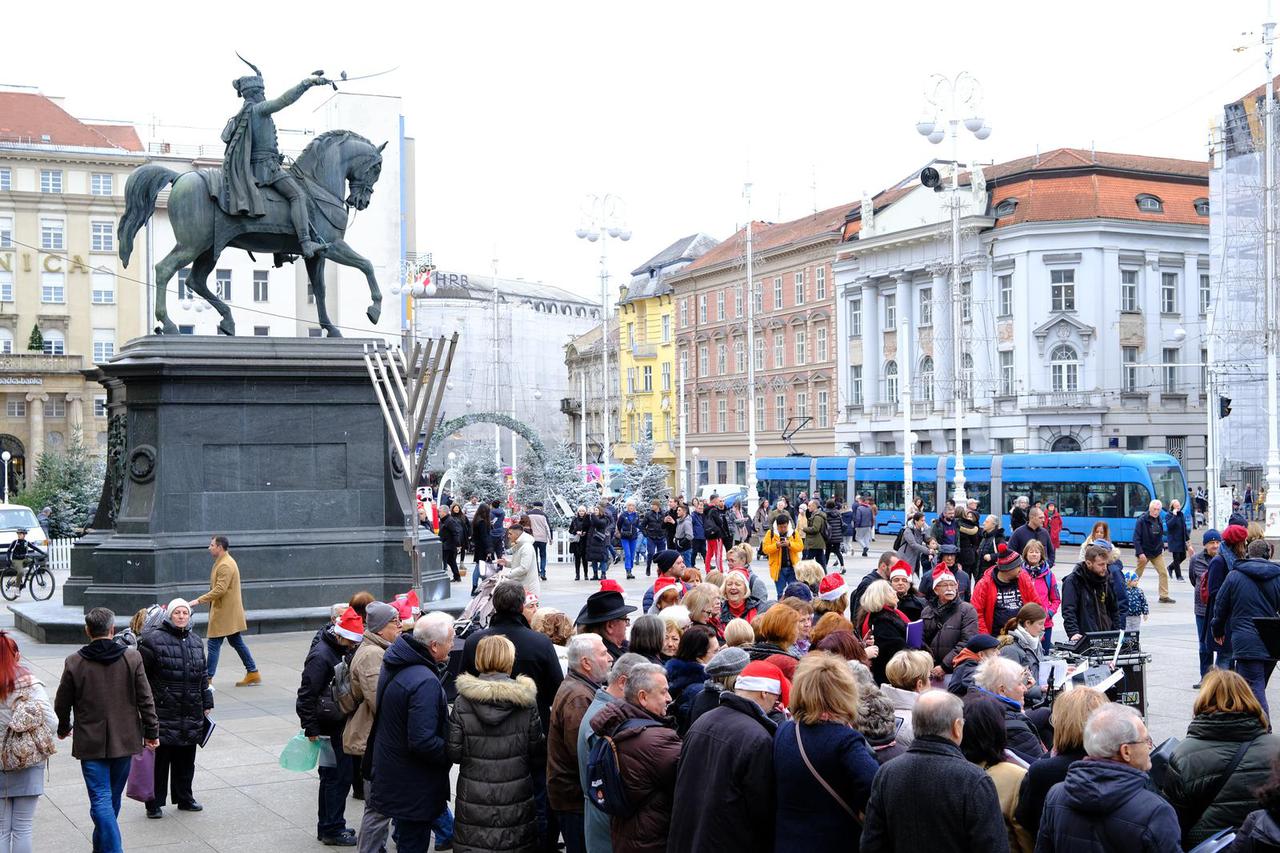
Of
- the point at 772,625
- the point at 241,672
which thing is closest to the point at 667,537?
the point at 241,672

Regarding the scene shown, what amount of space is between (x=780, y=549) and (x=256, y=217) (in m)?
9.69

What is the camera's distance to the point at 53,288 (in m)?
88.3

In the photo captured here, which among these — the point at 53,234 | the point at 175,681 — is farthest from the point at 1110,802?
the point at 53,234

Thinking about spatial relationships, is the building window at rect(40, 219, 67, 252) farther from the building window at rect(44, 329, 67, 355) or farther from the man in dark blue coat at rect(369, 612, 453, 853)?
the man in dark blue coat at rect(369, 612, 453, 853)

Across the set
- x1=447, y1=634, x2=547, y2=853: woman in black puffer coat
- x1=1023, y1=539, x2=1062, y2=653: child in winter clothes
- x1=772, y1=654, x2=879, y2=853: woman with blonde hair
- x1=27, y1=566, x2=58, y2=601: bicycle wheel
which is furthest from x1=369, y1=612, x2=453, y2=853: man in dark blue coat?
x1=27, y1=566, x2=58, y2=601: bicycle wheel

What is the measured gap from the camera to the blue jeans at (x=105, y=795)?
27.4 ft

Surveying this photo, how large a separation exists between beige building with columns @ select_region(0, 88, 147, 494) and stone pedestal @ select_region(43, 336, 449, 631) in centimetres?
6940

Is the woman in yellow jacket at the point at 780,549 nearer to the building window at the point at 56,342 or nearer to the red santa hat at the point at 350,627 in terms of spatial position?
the red santa hat at the point at 350,627

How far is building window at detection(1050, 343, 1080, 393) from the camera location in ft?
204

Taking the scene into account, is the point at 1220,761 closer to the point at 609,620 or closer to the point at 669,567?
the point at 609,620

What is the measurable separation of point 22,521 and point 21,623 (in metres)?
15.1

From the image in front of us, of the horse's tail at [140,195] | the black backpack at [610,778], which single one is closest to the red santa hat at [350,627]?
the black backpack at [610,778]

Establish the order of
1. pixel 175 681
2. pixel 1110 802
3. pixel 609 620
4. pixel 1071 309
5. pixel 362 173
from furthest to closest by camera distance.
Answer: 1. pixel 1071 309
2. pixel 362 173
3. pixel 175 681
4. pixel 609 620
5. pixel 1110 802

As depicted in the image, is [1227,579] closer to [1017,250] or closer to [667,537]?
[667,537]
